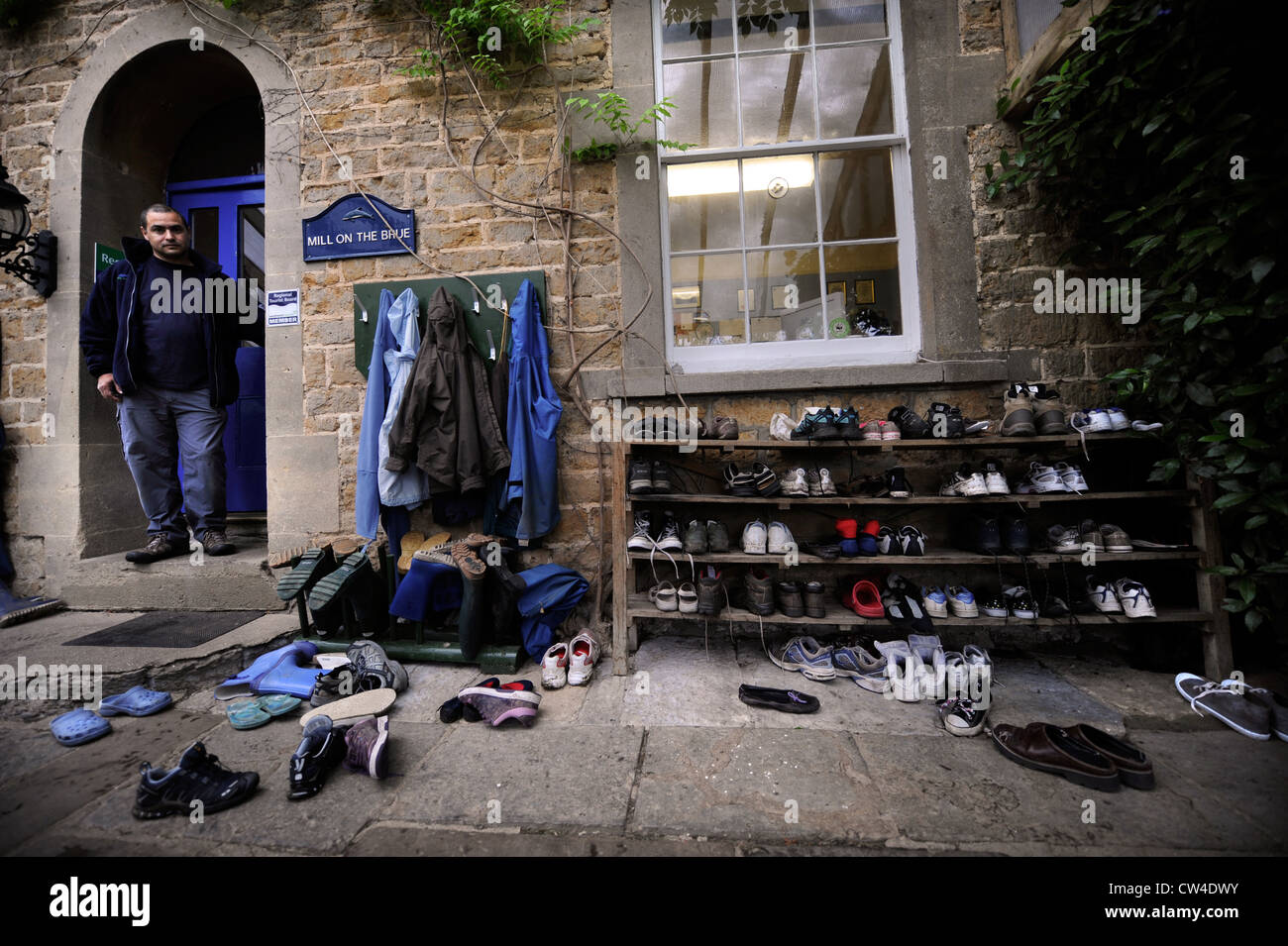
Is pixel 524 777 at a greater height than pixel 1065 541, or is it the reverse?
pixel 1065 541

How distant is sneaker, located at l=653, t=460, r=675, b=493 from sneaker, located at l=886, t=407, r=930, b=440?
1291 mm

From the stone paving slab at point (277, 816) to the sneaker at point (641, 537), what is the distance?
4.37ft

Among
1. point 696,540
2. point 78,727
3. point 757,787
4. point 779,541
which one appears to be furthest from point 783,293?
point 78,727

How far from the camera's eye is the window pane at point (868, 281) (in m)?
3.25

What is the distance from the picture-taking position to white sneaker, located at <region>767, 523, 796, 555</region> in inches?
107

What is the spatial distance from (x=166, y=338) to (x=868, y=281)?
191 inches

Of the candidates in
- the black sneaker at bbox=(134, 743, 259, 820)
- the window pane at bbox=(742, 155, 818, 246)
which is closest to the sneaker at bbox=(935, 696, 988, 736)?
the black sneaker at bbox=(134, 743, 259, 820)

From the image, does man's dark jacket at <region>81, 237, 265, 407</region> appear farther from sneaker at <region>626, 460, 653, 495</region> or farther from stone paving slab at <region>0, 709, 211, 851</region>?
sneaker at <region>626, 460, 653, 495</region>

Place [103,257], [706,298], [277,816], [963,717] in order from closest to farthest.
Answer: [277,816] < [963,717] < [706,298] < [103,257]

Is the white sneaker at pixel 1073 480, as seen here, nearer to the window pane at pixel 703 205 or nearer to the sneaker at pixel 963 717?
the sneaker at pixel 963 717

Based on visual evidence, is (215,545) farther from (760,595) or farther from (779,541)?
(779,541)

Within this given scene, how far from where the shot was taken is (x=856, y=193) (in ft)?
10.8

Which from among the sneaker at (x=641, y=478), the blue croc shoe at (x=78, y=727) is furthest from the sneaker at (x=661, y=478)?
the blue croc shoe at (x=78, y=727)
